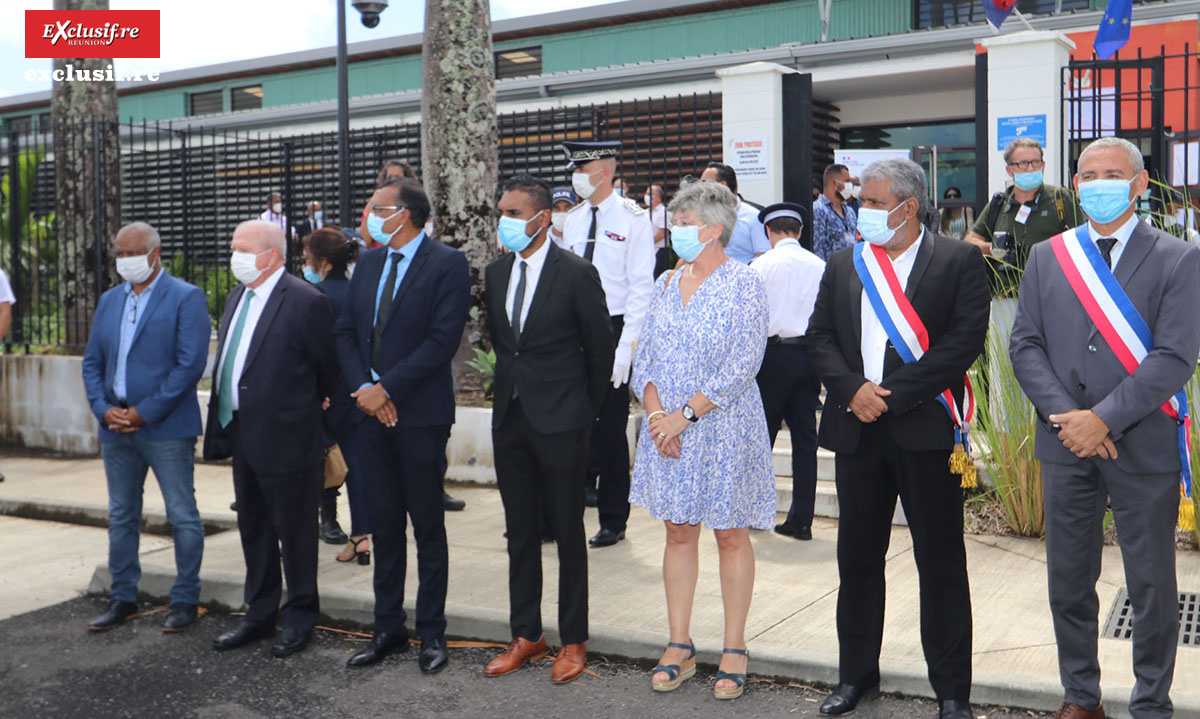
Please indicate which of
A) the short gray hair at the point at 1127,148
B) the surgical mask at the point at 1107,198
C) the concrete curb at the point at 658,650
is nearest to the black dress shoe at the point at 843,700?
the concrete curb at the point at 658,650

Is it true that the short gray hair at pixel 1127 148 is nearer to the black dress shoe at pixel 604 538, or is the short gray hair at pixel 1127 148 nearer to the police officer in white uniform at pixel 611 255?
the police officer in white uniform at pixel 611 255

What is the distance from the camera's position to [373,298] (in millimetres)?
5531

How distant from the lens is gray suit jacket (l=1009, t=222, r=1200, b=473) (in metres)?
3.99

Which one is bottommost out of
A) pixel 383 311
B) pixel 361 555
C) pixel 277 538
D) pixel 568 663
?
pixel 568 663

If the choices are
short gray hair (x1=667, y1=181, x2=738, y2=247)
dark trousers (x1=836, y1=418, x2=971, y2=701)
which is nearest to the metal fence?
short gray hair (x1=667, y1=181, x2=738, y2=247)

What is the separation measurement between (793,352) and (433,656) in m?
3.07

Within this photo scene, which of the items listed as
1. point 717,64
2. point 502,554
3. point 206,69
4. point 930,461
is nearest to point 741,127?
point 717,64

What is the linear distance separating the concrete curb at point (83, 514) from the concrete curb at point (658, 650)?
66.3 inches


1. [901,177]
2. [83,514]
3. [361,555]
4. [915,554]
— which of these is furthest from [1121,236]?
[83,514]

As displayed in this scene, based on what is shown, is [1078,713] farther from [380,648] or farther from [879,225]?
[380,648]

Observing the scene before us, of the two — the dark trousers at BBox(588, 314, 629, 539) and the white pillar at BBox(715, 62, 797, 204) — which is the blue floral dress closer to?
the dark trousers at BBox(588, 314, 629, 539)

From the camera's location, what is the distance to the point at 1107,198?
4.16 m

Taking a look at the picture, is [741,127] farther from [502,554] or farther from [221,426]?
[221,426]

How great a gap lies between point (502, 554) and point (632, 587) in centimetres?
116
